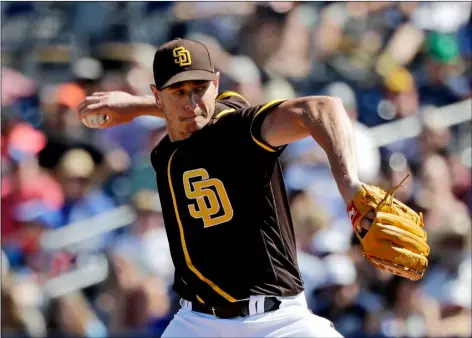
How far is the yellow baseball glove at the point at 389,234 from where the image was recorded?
3443mm

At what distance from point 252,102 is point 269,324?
3.93 metres

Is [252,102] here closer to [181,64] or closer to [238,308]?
[181,64]

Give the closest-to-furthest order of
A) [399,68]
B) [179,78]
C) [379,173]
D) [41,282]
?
1. [179,78]
2. [41,282]
3. [379,173]
4. [399,68]

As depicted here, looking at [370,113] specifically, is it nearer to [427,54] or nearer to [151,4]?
[427,54]

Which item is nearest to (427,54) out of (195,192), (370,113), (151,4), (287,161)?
(370,113)

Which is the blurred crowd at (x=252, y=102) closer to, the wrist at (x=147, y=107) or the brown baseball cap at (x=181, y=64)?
the wrist at (x=147, y=107)

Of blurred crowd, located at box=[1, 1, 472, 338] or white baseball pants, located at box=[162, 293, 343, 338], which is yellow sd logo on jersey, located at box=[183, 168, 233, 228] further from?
blurred crowd, located at box=[1, 1, 472, 338]

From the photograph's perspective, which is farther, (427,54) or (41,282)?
(427,54)

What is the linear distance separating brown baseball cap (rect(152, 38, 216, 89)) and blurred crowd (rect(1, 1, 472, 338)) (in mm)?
3265

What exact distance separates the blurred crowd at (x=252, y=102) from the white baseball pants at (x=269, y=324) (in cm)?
306

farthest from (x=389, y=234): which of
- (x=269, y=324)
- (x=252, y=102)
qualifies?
(x=252, y=102)

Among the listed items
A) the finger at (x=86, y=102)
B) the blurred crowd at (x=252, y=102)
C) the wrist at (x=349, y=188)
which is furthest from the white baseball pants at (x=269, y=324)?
the blurred crowd at (x=252, y=102)

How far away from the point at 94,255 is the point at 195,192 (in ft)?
11.2

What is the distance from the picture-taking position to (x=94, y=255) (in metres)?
7.53
